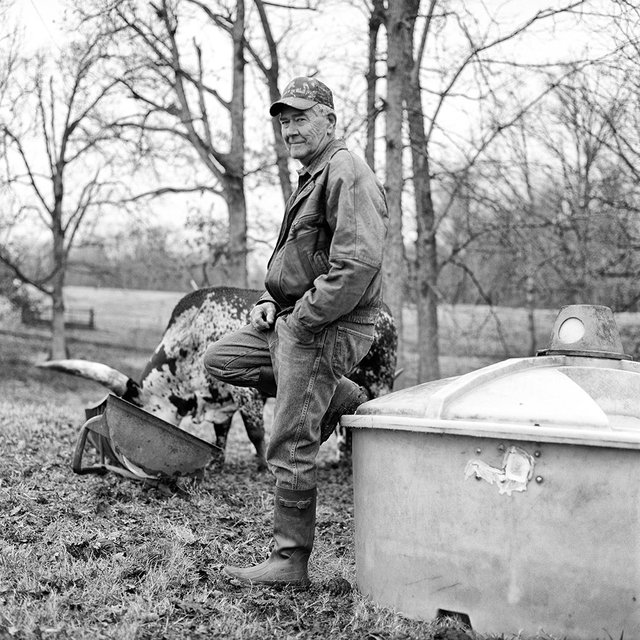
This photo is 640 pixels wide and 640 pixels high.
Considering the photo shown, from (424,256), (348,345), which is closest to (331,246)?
(348,345)

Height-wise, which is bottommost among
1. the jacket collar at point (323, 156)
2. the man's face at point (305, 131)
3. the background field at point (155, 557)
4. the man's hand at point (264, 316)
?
the background field at point (155, 557)

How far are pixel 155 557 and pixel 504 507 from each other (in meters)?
1.91

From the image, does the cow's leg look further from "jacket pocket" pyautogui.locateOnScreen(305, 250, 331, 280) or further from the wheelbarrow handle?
"jacket pocket" pyautogui.locateOnScreen(305, 250, 331, 280)

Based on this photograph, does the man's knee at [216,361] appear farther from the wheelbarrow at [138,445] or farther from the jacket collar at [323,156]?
the wheelbarrow at [138,445]

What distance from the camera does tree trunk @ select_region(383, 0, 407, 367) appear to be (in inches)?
395

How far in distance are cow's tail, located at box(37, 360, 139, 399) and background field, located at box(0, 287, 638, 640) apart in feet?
2.24

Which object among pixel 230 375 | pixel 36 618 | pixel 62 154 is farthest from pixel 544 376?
pixel 62 154

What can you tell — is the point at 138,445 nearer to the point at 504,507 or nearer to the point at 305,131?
the point at 305,131

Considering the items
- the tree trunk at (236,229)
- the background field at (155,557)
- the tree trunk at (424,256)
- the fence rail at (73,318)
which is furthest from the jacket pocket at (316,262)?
the fence rail at (73,318)

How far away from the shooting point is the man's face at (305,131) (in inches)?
154

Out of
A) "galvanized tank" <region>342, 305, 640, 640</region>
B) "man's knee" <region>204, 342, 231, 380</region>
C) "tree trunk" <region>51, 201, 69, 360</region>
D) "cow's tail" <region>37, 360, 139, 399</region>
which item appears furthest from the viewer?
"tree trunk" <region>51, 201, 69, 360</region>

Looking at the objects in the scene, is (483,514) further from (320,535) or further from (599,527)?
(320,535)

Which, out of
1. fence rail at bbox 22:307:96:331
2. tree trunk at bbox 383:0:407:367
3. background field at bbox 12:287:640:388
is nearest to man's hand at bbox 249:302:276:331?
tree trunk at bbox 383:0:407:367

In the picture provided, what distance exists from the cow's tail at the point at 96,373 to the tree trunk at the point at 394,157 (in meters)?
3.74
